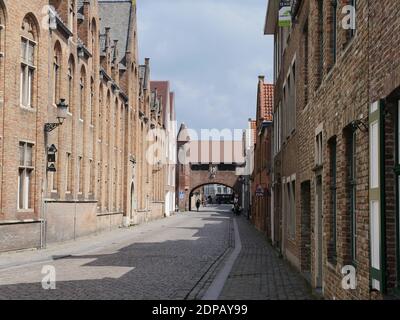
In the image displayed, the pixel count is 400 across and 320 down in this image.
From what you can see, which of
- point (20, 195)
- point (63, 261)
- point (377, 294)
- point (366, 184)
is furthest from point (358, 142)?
point (20, 195)

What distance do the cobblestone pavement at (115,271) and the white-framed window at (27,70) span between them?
5109 mm

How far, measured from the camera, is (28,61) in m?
23.4

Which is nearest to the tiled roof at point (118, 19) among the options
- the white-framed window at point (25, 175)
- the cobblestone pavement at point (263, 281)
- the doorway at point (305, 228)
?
the white-framed window at point (25, 175)

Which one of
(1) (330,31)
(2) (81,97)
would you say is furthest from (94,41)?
(1) (330,31)

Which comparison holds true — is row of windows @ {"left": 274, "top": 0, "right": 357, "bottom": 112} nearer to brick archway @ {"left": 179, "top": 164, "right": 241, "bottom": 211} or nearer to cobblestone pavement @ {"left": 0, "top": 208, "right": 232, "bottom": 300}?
cobblestone pavement @ {"left": 0, "top": 208, "right": 232, "bottom": 300}

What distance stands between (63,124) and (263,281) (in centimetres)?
1569

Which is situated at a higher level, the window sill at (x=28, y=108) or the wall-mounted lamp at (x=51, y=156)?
the window sill at (x=28, y=108)

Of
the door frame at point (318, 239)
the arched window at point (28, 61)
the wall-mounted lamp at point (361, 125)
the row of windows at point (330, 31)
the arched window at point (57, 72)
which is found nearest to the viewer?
the wall-mounted lamp at point (361, 125)

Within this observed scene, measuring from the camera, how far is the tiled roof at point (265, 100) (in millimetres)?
35719

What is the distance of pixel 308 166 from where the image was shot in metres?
13.3

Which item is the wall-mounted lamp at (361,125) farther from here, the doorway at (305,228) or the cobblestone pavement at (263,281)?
the doorway at (305,228)

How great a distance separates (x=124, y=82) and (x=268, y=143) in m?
16.0

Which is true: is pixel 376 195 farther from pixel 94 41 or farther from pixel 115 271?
pixel 94 41
